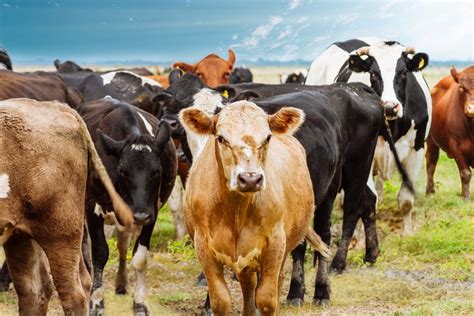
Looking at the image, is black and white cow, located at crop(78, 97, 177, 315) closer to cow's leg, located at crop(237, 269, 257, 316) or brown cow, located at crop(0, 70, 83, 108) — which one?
brown cow, located at crop(0, 70, 83, 108)

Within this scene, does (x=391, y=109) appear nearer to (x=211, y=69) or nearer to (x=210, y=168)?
(x=210, y=168)

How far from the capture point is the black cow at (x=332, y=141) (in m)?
8.55

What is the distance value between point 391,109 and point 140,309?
3968 mm

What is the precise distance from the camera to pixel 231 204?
6395mm

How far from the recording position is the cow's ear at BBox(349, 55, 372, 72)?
1189cm

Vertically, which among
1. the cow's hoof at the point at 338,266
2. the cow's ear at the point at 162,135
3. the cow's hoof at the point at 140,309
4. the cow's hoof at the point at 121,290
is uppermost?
the cow's ear at the point at 162,135

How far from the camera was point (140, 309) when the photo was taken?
8.70 metres

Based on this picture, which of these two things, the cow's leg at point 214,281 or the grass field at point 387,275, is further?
the grass field at point 387,275

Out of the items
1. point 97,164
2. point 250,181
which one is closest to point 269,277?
point 250,181

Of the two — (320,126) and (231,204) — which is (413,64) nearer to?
(320,126)

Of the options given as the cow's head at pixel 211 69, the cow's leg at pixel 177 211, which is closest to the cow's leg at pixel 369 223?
the cow's leg at pixel 177 211

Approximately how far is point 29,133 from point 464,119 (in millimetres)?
9396

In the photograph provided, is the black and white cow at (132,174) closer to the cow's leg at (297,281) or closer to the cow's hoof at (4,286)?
the cow's hoof at (4,286)

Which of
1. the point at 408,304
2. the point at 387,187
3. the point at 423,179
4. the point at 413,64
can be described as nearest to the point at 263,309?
the point at 408,304
